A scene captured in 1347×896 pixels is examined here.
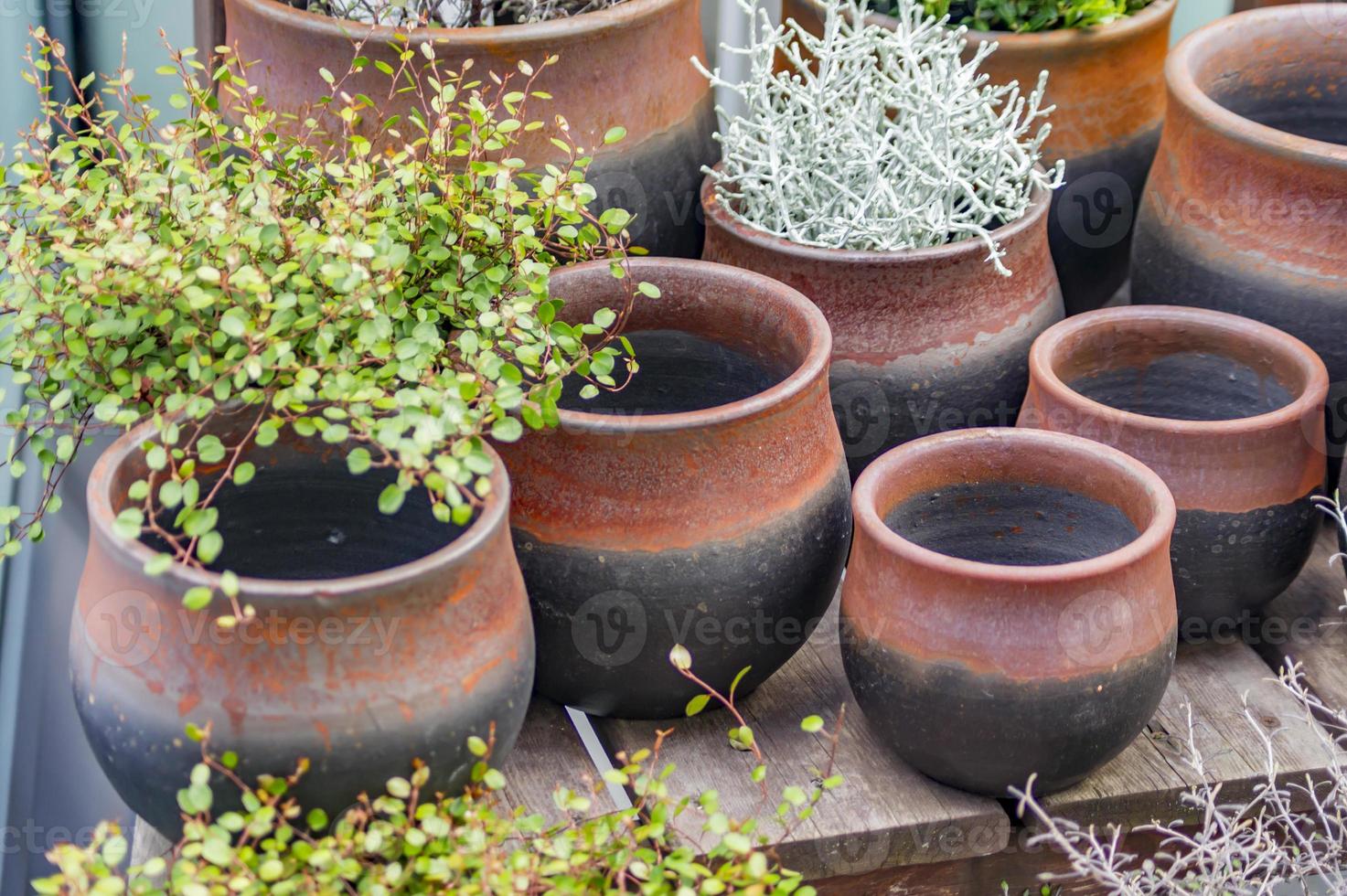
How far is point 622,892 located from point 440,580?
0.24 m

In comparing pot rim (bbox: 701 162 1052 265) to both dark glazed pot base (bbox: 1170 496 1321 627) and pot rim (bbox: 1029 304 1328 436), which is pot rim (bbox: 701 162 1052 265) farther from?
dark glazed pot base (bbox: 1170 496 1321 627)

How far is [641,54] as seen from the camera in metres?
1.54

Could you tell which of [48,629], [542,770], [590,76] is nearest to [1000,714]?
[542,770]

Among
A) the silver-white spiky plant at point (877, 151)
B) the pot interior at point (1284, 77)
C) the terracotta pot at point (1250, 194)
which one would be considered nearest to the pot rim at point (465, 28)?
the silver-white spiky plant at point (877, 151)

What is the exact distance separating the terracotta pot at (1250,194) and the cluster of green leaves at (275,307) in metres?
0.64

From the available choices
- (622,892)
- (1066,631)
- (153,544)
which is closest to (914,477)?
(1066,631)

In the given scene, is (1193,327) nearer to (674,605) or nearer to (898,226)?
(898,226)

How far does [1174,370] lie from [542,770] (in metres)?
0.75

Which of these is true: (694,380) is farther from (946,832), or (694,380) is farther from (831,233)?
(946,832)

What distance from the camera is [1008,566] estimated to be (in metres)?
1.23

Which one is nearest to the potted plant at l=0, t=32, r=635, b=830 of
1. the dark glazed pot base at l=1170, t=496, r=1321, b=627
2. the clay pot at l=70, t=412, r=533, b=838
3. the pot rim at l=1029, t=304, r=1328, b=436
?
the clay pot at l=70, t=412, r=533, b=838

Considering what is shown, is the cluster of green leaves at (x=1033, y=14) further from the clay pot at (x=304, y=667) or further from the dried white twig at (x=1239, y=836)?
the clay pot at (x=304, y=667)

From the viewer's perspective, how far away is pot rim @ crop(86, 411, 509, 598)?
3.21 feet

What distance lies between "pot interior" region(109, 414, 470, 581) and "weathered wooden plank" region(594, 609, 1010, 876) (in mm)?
281
